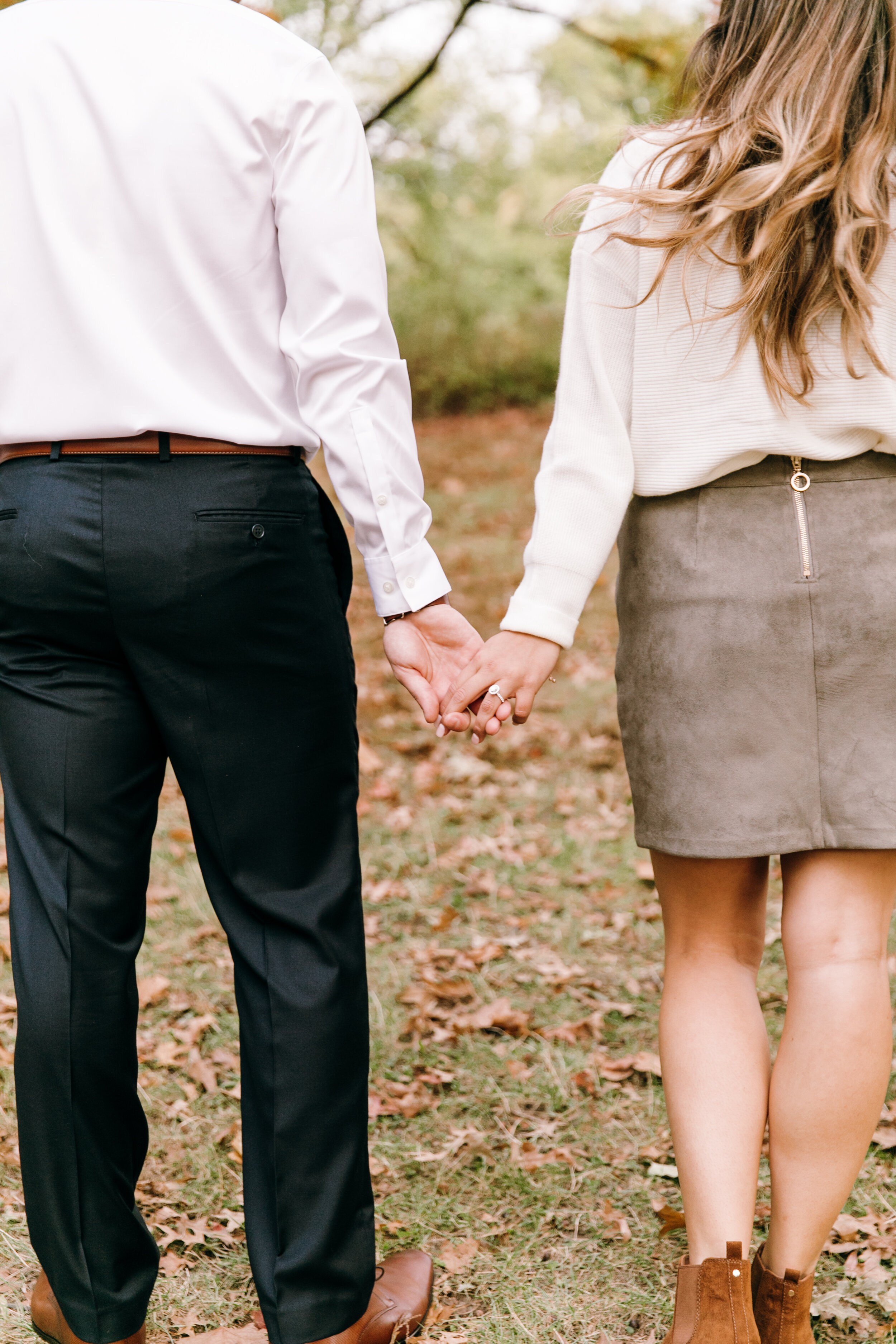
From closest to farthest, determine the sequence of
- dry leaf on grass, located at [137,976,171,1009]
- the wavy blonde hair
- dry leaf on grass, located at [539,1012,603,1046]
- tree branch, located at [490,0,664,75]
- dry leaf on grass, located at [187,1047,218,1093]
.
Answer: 1. the wavy blonde hair
2. dry leaf on grass, located at [187,1047,218,1093]
3. dry leaf on grass, located at [539,1012,603,1046]
4. dry leaf on grass, located at [137,976,171,1009]
5. tree branch, located at [490,0,664,75]

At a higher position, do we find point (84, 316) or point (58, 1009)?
point (84, 316)

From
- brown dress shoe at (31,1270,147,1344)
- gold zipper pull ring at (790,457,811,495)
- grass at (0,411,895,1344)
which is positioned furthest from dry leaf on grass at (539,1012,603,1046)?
gold zipper pull ring at (790,457,811,495)

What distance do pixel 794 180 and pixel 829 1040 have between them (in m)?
1.29

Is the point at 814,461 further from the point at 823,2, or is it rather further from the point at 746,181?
the point at 823,2

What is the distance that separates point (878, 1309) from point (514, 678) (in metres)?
1.41

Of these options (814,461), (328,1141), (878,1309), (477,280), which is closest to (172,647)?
(328,1141)

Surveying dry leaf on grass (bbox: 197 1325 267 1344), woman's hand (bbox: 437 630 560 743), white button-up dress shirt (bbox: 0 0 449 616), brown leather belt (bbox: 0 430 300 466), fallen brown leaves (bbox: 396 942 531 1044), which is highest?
white button-up dress shirt (bbox: 0 0 449 616)

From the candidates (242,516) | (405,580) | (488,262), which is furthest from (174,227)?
(488,262)

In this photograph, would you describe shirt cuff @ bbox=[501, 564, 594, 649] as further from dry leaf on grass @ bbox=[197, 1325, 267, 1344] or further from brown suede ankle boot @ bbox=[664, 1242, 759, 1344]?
dry leaf on grass @ bbox=[197, 1325, 267, 1344]

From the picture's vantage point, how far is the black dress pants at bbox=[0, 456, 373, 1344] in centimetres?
185

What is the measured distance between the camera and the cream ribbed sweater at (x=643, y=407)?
73.5 inches

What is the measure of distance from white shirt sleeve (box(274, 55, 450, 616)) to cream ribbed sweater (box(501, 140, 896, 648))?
0.23 m

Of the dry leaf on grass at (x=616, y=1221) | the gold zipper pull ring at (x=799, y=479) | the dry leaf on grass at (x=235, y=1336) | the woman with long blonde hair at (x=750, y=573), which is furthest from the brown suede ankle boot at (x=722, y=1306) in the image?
the gold zipper pull ring at (x=799, y=479)

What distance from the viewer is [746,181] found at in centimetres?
182
